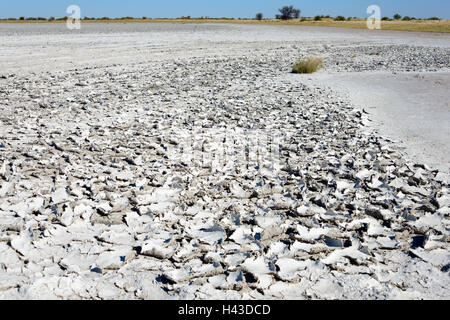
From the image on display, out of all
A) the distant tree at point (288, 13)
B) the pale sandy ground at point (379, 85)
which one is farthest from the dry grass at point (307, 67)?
the distant tree at point (288, 13)

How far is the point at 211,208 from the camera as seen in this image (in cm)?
355

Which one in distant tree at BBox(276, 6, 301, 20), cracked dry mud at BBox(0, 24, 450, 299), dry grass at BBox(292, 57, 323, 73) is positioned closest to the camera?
cracked dry mud at BBox(0, 24, 450, 299)

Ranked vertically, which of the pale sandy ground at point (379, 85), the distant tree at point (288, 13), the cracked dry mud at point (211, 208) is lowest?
the cracked dry mud at point (211, 208)

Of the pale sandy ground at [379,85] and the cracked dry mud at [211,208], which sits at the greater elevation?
the pale sandy ground at [379,85]

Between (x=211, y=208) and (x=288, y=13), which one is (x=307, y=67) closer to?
(x=211, y=208)

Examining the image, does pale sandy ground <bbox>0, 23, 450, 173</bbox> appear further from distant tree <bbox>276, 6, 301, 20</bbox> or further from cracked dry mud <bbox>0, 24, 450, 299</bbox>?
distant tree <bbox>276, 6, 301, 20</bbox>

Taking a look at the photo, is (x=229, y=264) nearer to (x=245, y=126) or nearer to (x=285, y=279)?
(x=285, y=279)

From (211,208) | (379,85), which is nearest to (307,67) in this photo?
(379,85)

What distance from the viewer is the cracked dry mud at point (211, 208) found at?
2.56m

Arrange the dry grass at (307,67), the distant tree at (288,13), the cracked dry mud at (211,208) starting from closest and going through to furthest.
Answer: the cracked dry mud at (211,208) → the dry grass at (307,67) → the distant tree at (288,13)

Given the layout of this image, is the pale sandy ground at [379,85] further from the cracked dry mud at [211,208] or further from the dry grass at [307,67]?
the cracked dry mud at [211,208]

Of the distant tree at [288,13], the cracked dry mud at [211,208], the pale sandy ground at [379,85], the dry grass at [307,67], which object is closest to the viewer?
the cracked dry mud at [211,208]

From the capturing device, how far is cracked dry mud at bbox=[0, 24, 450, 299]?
8.40ft

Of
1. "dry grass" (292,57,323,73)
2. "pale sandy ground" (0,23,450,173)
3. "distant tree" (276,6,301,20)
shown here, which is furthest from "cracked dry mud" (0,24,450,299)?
"distant tree" (276,6,301,20)
